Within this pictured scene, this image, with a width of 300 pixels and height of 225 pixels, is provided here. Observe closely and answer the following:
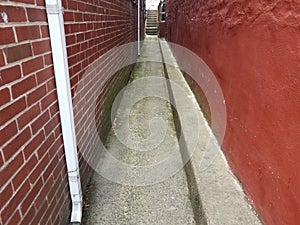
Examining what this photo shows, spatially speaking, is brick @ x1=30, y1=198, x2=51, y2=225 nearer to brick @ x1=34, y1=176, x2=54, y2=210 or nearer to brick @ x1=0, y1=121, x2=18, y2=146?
brick @ x1=34, y1=176, x2=54, y2=210

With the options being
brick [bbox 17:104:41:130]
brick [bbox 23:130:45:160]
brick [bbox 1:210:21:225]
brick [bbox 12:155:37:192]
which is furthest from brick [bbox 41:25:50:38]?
brick [bbox 1:210:21:225]

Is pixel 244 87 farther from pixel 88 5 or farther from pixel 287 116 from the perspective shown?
pixel 88 5

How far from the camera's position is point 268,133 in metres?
1.60

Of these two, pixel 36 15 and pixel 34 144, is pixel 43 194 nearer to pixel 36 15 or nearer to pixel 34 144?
pixel 34 144

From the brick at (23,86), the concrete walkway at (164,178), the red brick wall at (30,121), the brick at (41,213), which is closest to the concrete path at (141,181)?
the concrete walkway at (164,178)

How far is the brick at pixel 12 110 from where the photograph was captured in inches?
40.0

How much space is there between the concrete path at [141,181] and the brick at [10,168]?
0.99 meters

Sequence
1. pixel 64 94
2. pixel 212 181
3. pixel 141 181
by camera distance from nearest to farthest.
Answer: pixel 64 94 < pixel 212 181 < pixel 141 181

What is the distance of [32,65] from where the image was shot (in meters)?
1.27

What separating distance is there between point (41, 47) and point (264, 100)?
54.4 inches

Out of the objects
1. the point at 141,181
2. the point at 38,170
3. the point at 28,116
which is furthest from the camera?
the point at 141,181

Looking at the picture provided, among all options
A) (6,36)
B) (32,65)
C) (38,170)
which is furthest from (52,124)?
(6,36)

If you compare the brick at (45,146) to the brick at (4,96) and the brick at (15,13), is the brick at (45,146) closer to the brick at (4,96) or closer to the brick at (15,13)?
the brick at (4,96)

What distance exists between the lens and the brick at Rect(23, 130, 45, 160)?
122 cm
